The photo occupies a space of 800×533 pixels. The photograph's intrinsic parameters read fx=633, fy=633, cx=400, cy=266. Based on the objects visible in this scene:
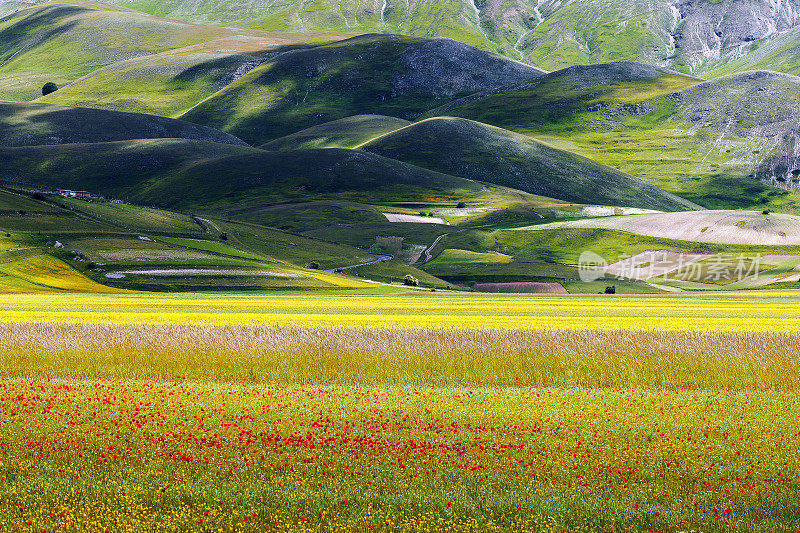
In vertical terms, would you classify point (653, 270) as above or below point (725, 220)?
below

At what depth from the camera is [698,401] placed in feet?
60.6

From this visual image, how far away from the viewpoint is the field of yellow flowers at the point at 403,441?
1135cm

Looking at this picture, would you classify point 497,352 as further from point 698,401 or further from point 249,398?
point 249,398

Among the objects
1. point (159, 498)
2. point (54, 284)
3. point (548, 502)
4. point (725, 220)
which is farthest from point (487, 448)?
point (725, 220)

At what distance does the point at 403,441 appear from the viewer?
1430 centimetres

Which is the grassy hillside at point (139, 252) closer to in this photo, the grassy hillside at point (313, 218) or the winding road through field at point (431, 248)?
the winding road through field at point (431, 248)

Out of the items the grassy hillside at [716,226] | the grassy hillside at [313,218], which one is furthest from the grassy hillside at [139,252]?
the grassy hillside at [716,226]

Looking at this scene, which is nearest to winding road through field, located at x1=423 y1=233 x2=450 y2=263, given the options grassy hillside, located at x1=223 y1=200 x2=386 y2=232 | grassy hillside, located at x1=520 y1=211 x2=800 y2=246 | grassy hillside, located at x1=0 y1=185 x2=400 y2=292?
grassy hillside, located at x1=0 y1=185 x2=400 y2=292

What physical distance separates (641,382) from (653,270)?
11776 cm

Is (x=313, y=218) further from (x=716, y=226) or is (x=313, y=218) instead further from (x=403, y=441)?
(x=403, y=441)

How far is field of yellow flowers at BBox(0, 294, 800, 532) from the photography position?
11.4 metres

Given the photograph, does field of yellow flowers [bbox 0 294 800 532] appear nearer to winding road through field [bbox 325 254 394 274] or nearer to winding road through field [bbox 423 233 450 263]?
winding road through field [bbox 325 254 394 274]

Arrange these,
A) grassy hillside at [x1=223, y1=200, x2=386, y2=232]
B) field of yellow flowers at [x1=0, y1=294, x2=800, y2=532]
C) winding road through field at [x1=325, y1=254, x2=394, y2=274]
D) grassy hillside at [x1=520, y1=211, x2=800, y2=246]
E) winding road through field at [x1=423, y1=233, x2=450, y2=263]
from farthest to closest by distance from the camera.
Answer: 1. grassy hillside at [x1=223, y1=200, x2=386, y2=232]
2. grassy hillside at [x1=520, y1=211, x2=800, y2=246]
3. winding road through field at [x1=423, y1=233, x2=450, y2=263]
4. winding road through field at [x1=325, y1=254, x2=394, y2=274]
5. field of yellow flowers at [x1=0, y1=294, x2=800, y2=532]

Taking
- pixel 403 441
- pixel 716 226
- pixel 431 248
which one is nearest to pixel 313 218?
pixel 431 248
